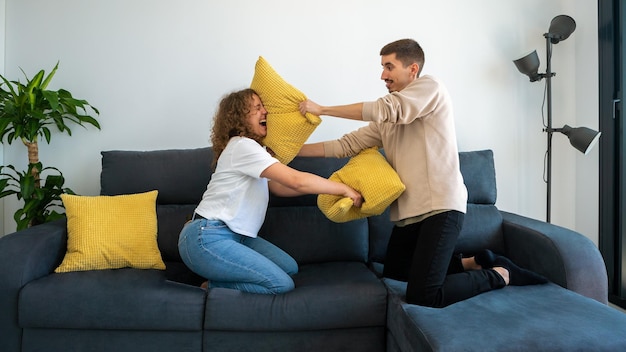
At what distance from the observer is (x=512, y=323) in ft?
4.64

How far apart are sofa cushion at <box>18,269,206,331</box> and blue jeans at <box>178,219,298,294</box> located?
111mm

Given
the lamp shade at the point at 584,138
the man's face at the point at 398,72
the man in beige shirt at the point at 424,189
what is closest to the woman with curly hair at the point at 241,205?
the man in beige shirt at the point at 424,189

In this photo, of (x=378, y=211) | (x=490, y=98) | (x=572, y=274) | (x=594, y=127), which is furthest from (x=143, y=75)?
(x=594, y=127)

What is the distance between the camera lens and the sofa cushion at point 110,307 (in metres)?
1.72

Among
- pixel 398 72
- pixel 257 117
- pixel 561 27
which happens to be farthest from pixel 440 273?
pixel 561 27

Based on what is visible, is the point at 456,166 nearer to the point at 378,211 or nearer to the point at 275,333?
the point at 378,211

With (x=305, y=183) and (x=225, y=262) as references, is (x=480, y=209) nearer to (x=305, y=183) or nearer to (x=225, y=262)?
(x=305, y=183)

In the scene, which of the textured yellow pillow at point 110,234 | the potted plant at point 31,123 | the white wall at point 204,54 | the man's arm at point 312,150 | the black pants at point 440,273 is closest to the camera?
the black pants at point 440,273

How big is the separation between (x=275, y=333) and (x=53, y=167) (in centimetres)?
182

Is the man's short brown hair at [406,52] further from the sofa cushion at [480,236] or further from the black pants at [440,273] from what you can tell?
the sofa cushion at [480,236]

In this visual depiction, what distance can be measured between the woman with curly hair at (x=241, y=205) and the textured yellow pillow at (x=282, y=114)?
6 centimetres

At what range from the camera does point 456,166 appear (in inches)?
68.8

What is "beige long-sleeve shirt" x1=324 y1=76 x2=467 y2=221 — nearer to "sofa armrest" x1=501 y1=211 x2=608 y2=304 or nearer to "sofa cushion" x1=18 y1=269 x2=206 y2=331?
"sofa armrest" x1=501 y1=211 x2=608 y2=304

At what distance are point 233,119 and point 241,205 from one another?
38cm
